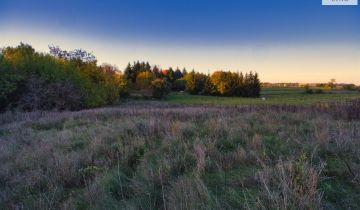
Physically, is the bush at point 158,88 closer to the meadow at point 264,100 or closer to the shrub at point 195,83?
the meadow at point 264,100

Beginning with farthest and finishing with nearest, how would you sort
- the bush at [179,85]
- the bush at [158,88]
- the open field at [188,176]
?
the bush at [179,85], the bush at [158,88], the open field at [188,176]

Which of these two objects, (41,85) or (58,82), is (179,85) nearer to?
(58,82)

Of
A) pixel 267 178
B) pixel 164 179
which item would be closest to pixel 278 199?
pixel 267 178

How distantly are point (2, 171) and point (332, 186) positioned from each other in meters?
5.36

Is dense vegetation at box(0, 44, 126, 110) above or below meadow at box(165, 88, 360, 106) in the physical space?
above

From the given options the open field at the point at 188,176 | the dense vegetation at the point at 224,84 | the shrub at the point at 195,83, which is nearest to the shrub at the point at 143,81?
the shrub at the point at 195,83

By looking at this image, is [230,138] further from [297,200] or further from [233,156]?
[297,200]

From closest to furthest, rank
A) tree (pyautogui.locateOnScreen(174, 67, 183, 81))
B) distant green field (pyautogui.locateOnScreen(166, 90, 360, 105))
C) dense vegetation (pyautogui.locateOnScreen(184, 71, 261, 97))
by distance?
distant green field (pyautogui.locateOnScreen(166, 90, 360, 105)) → dense vegetation (pyautogui.locateOnScreen(184, 71, 261, 97)) → tree (pyautogui.locateOnScreen(174, 67, 183, 81))

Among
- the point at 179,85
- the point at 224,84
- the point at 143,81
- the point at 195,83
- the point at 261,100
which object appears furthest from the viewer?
the point at 179,85

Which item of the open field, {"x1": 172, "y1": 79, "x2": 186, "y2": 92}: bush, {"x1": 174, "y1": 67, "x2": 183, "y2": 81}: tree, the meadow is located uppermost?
{"x1": 174, "y1": 67, "x2": 183, "y2": 81}: tree

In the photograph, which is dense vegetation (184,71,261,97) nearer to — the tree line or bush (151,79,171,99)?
the tree line

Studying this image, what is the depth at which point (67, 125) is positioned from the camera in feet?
38.1

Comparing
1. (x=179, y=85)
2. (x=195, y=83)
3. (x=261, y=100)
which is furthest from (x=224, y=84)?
(x=261, y=100)

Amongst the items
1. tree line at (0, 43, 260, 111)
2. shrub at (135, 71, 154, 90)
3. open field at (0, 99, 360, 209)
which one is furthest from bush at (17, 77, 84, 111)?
shrub at (135, 71, 154, 90)
